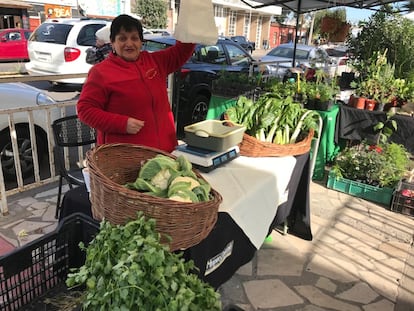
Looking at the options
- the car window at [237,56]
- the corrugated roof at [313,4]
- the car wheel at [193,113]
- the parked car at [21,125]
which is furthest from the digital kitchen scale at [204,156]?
the corrugated roof at [313,4]

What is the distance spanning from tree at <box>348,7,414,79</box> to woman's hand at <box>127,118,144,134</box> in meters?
4.96

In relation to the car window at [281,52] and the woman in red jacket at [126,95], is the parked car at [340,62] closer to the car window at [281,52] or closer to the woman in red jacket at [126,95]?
the car window at [281,52]

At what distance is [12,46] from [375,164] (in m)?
15.0

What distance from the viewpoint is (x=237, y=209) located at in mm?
1750

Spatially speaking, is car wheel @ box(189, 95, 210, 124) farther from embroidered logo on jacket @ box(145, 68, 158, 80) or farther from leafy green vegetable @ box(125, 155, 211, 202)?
leafy green vegetable @ box(125, 155, 211, 202)

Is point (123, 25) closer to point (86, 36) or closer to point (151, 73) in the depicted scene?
point (151, 73)

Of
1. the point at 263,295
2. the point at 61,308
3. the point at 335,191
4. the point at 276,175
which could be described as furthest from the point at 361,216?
the point at 61,308

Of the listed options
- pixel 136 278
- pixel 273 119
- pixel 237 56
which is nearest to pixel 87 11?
pixel 237 56

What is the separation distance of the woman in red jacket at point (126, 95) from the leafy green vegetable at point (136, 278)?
0.92 meters

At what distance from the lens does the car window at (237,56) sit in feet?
23.0

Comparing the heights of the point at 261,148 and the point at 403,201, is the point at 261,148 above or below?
above

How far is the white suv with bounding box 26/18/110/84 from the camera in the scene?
880cm

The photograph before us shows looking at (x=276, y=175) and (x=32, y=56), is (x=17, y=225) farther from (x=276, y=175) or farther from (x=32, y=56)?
(x=32, y=56)

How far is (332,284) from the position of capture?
105 inches
